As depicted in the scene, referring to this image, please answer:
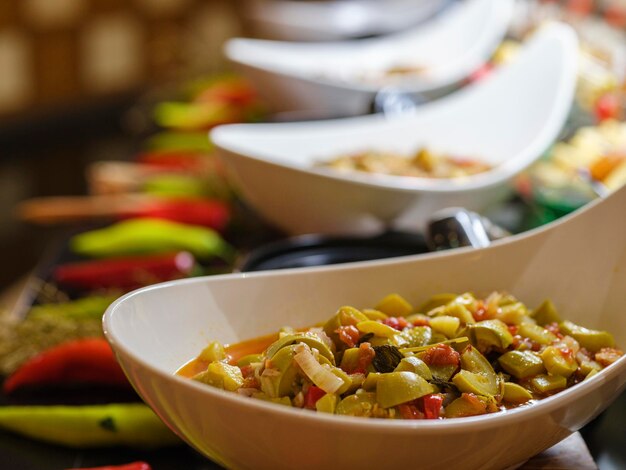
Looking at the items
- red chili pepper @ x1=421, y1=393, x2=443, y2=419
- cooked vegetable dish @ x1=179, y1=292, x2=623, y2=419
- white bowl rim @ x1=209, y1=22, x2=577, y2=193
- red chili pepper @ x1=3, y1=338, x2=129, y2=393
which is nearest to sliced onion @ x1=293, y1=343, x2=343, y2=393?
cooked vegetable dish @ x1=179, y1=292, x2=623, y2=419

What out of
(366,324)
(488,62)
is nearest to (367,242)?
(366,324)

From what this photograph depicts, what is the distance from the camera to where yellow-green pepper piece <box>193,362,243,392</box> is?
3.98 feet

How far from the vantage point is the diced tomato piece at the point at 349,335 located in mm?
1305

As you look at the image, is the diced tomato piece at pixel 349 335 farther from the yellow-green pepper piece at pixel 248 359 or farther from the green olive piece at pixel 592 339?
the green olive piece at pixel 592 339

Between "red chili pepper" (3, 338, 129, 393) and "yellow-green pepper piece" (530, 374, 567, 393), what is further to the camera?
"red chili pepper" (3, 338, 129, 393)

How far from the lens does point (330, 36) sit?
4.18 m

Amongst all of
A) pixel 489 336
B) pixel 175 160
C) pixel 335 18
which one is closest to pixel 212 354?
pixel 489 336

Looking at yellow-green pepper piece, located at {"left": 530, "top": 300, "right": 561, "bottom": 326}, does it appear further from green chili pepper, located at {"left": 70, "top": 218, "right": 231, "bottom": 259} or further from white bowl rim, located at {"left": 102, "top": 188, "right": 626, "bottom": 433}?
green chili pepper, located at {"left": 70, "top": 218, "right": 231, "bottom": 259}

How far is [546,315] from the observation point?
1471 mm

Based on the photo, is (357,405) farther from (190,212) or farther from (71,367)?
(190,212)

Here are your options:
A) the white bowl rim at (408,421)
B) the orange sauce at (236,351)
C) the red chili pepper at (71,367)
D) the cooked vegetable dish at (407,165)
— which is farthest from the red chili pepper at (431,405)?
the cooked vegetable dish at (407,165)

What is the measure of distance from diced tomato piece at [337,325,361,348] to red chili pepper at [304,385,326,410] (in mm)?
154

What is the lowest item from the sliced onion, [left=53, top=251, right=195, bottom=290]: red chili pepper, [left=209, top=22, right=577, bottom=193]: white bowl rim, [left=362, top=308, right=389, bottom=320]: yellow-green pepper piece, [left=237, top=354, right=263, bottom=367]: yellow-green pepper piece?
[left=53, top=251, right=195, bottom=290]: red chili pepper

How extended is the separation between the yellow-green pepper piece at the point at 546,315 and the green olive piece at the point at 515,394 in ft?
0.85
